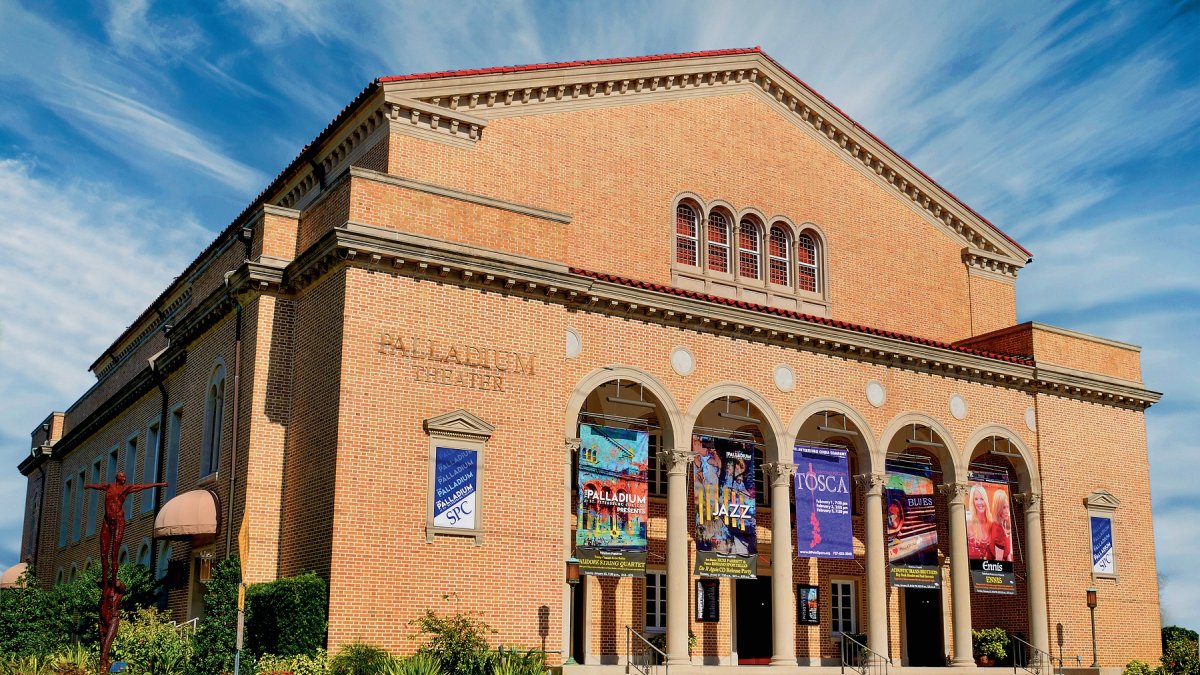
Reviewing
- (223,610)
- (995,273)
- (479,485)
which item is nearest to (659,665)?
(479,485)

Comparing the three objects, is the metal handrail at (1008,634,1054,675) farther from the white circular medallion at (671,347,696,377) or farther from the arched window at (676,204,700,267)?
the arched window at (676,204,700,267)

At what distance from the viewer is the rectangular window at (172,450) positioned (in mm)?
29922

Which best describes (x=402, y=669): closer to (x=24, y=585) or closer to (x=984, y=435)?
(x=24, y=585)

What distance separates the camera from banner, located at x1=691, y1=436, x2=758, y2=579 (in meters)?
26.9

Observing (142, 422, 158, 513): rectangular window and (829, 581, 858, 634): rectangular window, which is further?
(829, 581, 858, 634): rectangular window

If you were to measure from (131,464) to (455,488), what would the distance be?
15.9 metres

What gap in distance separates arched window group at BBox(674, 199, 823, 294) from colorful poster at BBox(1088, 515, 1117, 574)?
1004cm

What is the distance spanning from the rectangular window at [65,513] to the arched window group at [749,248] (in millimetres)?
24560

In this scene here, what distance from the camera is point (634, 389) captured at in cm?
2822

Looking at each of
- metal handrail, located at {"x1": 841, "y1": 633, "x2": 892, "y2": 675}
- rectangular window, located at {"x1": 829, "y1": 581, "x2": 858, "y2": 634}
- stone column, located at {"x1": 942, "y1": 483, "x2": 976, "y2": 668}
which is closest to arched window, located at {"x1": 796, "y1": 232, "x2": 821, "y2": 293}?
stone column, located at {"x1": 942, "y1": 483, "x2": 976, "y2": 668}

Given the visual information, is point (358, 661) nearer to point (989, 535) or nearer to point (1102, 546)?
point (989, 535)

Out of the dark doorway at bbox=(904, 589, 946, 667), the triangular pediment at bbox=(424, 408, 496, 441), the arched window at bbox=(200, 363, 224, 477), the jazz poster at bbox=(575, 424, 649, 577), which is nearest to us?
the triangular pediment at bbox=(424, 408, 496, 441)

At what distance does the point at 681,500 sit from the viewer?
26.5 metres

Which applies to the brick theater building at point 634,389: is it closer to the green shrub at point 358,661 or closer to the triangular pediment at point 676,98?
the triangular pediment at point 676,98
